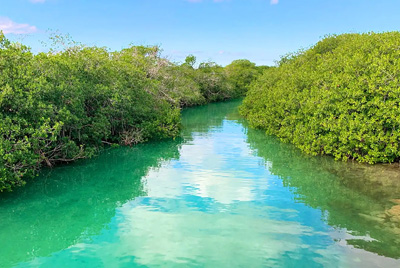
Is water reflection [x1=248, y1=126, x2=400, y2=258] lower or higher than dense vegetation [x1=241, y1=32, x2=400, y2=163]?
lower

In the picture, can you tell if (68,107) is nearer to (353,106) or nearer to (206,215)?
(206,215)

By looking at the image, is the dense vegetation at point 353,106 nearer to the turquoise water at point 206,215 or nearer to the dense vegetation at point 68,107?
the turquoise water at point 206,215

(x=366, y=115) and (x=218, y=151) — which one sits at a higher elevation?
(x=366, y=115)

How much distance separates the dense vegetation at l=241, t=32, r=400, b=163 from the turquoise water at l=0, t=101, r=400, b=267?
970 mm

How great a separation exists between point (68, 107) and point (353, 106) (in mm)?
11592

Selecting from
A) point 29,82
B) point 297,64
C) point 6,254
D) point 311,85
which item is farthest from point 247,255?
point 297,64

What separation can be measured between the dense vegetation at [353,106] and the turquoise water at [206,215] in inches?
38.2

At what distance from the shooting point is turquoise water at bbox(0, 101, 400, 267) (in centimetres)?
696

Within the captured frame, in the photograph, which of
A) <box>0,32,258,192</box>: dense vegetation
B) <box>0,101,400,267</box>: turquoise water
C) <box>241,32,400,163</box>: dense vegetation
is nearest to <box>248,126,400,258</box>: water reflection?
<box>0,101,400,267</box>: turquoise water

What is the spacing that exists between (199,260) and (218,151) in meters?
10.1

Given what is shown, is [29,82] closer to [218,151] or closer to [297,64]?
[218,151]

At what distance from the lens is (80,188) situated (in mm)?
11312

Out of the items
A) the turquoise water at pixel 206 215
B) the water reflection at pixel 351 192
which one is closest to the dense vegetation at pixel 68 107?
the turquoise water at pixel 206 215

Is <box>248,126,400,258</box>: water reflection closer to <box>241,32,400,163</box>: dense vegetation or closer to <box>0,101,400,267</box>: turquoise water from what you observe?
<box>0,101,400,267</box>: turquoise water
